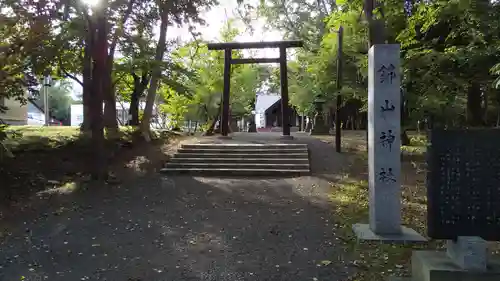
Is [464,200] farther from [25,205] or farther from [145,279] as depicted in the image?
[25,205]

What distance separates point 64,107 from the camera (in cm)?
5853

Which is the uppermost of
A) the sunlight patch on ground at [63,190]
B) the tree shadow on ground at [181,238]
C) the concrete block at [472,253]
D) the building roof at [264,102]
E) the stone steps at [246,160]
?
the building roof at [264,102]

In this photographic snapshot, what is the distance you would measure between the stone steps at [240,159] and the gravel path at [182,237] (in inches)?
74.2

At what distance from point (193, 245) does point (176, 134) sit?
1363 centimetres

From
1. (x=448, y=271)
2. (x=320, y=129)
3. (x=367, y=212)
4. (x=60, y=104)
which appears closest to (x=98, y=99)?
(x=367, y=212)

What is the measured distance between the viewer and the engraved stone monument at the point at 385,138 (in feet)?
22.9

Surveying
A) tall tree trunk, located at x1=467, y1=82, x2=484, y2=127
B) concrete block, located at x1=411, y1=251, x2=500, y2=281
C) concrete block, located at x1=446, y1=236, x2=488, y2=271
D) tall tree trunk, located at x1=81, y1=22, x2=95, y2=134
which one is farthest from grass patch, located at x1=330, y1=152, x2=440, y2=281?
tall tree trunk, located at x1=81, y1=22, x2=95, y2=134

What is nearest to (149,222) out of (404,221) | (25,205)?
(25,205)

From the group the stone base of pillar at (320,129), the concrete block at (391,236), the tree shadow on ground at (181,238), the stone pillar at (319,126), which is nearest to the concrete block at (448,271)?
the tree shadow on ground at (181,238)

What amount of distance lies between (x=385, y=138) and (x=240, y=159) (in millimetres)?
7464

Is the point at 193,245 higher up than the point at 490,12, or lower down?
lower down

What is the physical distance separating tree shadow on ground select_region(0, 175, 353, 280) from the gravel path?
15 millimetres

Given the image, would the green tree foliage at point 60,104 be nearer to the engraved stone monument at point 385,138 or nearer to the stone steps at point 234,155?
the stone steps at point 234,155

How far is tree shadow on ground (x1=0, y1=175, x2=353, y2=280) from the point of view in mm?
5535
